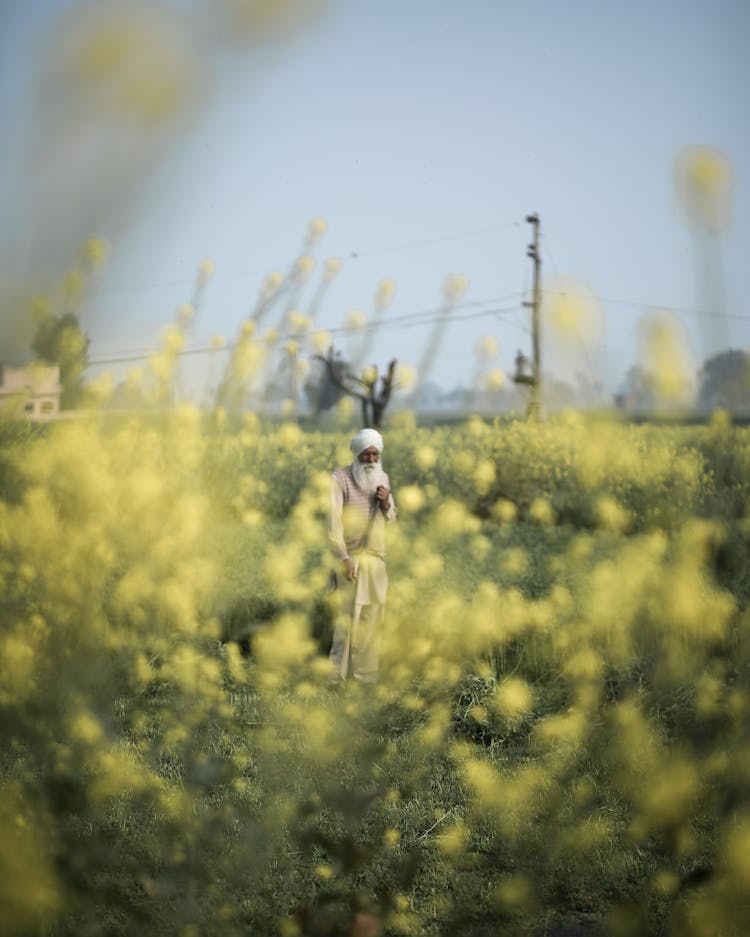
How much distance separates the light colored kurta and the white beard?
36mm

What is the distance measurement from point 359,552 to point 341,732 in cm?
129

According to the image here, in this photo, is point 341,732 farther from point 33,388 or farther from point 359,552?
point 33,388

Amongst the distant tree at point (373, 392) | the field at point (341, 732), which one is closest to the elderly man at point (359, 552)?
the field at point (341, 732)

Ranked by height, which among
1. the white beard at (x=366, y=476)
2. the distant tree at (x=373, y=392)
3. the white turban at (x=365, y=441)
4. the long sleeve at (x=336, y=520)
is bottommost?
the long sleeve at (x=336, y=520)

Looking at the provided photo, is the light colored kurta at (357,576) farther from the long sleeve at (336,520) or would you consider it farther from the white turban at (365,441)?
the white turban at (365,441)

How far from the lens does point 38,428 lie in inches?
89.0

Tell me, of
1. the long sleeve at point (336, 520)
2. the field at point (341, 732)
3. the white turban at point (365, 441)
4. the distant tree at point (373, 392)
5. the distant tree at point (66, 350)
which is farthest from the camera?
the distant tree at point (373, 392)

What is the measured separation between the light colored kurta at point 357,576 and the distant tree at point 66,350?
4196 mm

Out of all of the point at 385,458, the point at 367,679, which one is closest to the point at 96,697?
the point at 367,679

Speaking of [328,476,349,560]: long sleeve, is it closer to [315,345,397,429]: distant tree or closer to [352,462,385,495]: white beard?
[352,462,385,495]: white beard

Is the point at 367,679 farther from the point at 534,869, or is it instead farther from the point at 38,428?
the point at 38,428

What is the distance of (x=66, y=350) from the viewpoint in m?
1.40

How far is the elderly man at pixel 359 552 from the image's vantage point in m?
5.63

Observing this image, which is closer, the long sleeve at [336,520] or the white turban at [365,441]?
the white turban at [365,441]
